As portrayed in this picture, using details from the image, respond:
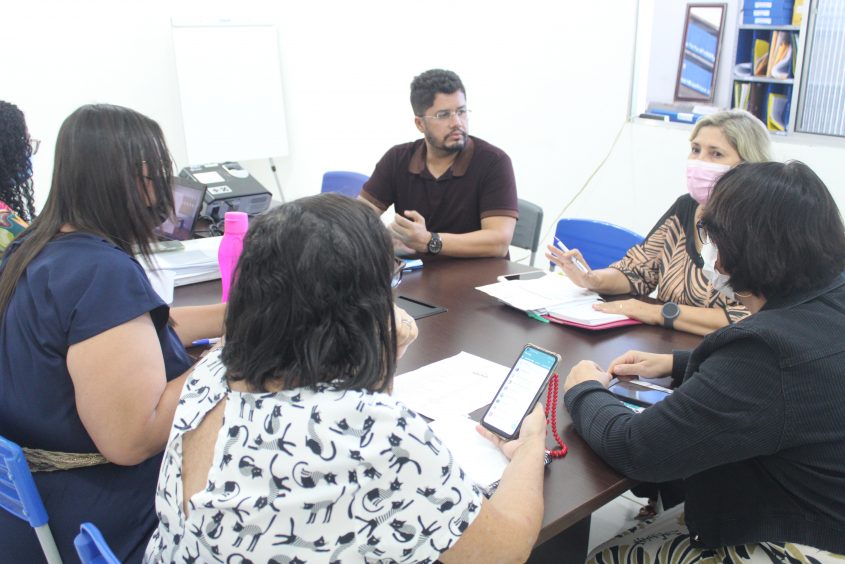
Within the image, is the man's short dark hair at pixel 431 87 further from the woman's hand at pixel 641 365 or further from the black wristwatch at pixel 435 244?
the woman's hand at pixel 641 365

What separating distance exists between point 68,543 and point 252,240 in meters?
0.77

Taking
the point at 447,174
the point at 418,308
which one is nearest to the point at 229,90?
the point at 447,174

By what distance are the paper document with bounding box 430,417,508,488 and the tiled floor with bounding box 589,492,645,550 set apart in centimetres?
109

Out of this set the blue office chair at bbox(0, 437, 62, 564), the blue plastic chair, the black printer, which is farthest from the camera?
the blue plastic chair

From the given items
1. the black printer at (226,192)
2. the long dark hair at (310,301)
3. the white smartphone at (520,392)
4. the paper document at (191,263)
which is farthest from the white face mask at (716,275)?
the black printer at (226,192)

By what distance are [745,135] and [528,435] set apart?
4.15 ft

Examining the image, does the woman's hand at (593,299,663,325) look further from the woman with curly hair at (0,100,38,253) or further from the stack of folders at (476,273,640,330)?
the woman with curly hair at (0,100,38,253)

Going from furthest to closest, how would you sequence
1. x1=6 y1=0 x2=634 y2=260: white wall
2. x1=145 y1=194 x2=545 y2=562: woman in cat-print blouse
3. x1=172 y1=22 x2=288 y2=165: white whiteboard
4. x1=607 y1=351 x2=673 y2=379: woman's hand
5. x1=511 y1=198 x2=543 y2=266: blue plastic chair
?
x1=172 y1=22 x2=288 y2=165: white whiteboard → x1=6 y1=0 x2=634 y2=260: white wall → x1=511 y1=198 x2=543 y2=266: blue plastic chair → x1=607 y1=351 x2=673 y2=379: woman's hand → x1=145 y1=194 x2=545 y2=562: woman in cat-print blouse

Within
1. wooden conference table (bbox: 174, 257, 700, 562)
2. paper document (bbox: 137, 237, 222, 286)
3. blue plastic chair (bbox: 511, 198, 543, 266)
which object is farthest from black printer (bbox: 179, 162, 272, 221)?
blue plastic chair (bbox: 511, 198, 543, 266)

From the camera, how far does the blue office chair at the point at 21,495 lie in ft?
3.80

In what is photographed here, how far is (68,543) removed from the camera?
1297 mm

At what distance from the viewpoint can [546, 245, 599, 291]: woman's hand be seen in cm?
204

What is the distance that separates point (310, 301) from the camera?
35.2 inches

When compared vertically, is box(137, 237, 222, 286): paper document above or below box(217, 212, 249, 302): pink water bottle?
below
